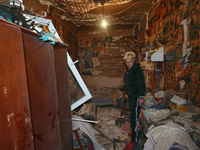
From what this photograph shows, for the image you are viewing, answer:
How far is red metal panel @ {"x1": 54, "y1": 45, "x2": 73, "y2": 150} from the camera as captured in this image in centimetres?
130

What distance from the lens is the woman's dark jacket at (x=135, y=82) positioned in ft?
8.12

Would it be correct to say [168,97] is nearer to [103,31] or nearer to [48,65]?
[48,65]

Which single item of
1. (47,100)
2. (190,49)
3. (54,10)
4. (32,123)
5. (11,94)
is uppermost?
(54,10)

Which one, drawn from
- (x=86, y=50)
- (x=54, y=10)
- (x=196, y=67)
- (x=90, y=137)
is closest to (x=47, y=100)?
(x=90, y=137)

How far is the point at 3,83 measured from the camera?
2.10ft

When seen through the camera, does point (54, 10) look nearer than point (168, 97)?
No

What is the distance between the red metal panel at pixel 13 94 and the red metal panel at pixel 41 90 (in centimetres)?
10

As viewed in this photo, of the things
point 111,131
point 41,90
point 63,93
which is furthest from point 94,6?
point 111,131

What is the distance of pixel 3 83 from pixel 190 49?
2.63 metres

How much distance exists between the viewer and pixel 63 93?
1.38 m

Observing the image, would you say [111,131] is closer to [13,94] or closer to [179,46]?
[179,46]

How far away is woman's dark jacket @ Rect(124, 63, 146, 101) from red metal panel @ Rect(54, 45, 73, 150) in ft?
5.17

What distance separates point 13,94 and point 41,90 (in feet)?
0.93

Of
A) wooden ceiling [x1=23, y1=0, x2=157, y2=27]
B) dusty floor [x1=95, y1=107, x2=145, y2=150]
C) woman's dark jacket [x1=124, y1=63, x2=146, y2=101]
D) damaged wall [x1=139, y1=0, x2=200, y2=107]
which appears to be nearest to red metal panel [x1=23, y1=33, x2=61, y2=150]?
woman's dark jacket [x1=124, y1=63, x2=146, y2=101]
